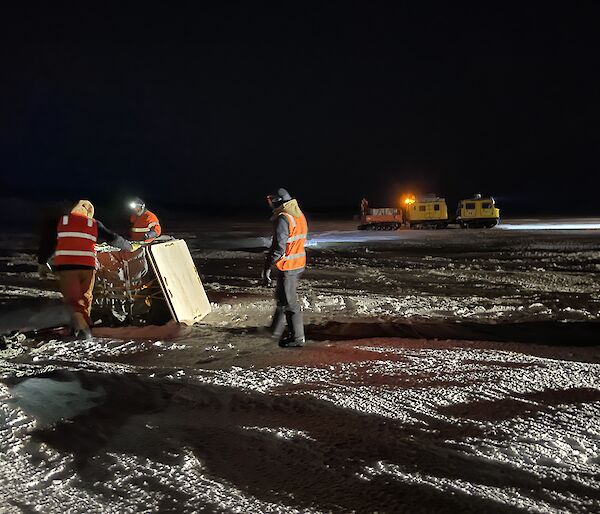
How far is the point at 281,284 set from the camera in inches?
263

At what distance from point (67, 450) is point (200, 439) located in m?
0.85

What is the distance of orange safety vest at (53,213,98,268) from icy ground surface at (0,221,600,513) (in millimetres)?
937

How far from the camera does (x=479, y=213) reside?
1329 inches

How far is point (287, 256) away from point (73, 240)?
2.47m

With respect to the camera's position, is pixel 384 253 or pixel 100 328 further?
pixel 384 253

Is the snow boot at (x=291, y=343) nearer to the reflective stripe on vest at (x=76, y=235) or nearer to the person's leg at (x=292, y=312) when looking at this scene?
the person's leg at (x=292, y=312)

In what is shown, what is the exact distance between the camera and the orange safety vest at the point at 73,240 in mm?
6875

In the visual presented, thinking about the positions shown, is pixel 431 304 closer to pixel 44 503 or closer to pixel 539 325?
pixel 539 325

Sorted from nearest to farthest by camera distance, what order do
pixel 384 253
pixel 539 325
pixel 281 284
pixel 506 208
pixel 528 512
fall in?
pixel 528 512
pixel 281 284
pixel 539 325
pixel 384 253
pixel 506 208

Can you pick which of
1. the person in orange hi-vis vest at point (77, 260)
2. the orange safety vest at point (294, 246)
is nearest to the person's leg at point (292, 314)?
the orange safety vest at point (294, 246)

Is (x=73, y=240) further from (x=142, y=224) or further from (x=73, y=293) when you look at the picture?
(x=142, y=224)

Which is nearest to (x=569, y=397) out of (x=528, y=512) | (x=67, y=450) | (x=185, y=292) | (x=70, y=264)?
(x=528, y=512)

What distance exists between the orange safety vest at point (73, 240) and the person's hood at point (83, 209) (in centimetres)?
7

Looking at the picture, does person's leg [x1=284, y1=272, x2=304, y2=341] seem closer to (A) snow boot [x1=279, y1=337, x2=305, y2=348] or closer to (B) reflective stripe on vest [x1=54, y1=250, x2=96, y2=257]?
(A) snow boot [x1=279, y1=337, x2=305, y2=348]
